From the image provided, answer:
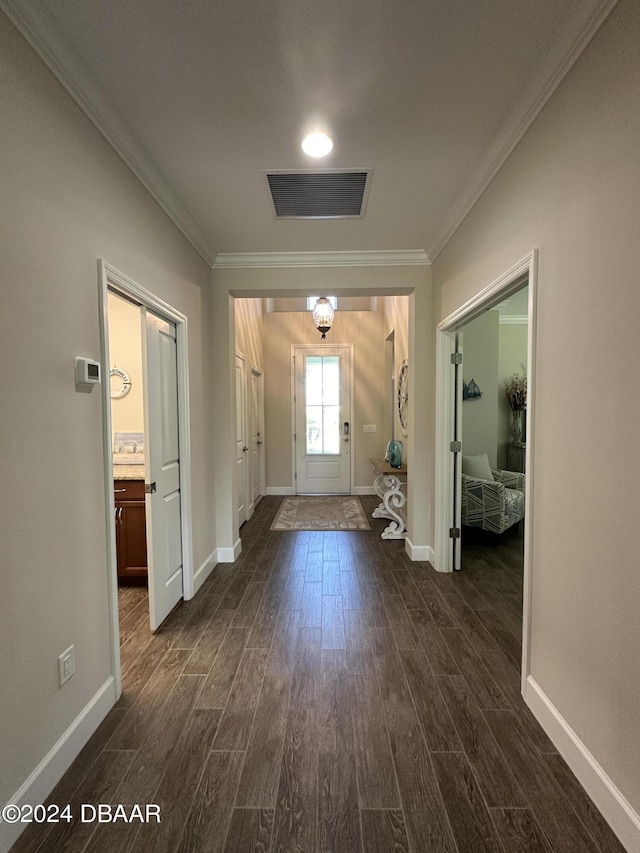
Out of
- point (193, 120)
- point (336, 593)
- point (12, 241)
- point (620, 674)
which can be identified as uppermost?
point (193, 120)

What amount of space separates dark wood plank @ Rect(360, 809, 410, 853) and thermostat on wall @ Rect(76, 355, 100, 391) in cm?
190

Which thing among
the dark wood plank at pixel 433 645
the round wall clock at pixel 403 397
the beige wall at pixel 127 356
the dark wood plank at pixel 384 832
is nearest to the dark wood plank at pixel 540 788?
the dark wood plank at pixel 433 645

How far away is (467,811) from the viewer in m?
1.39

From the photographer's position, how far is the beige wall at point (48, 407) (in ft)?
4.24

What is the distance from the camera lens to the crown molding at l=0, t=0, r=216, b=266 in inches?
52.2

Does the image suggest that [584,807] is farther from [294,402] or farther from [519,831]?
[294,402]

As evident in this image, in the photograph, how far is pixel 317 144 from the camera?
2.03 metres

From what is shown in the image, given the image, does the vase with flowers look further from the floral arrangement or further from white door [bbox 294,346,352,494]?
white door [bbox 294,346,352,494]

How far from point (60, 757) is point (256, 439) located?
15.5 ft

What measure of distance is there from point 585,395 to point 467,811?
151 centimetres

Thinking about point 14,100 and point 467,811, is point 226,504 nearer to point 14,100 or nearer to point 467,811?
point 467,811

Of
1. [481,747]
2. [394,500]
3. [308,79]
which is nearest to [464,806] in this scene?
[481,747]

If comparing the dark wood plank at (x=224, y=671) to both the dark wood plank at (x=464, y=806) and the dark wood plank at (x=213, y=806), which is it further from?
the dark wood plank at (x=464, y=806)

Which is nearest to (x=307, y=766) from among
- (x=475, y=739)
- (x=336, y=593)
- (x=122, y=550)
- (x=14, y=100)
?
(x=475, y=739)
